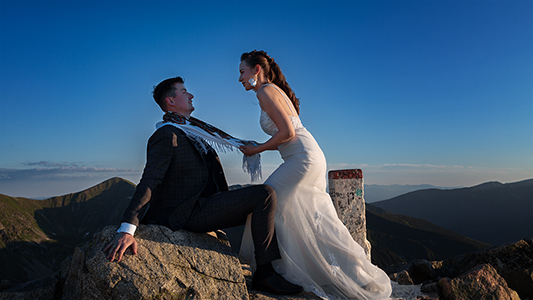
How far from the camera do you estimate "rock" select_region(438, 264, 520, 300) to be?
3504 mm

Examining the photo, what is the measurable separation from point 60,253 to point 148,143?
83.4 m

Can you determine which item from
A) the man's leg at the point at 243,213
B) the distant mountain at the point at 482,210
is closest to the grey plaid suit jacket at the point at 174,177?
the man's leg at the point at 243,213

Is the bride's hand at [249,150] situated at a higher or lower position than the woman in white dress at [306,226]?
higher

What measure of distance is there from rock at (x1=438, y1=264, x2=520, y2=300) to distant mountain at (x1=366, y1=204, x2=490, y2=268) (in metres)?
46.1

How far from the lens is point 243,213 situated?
2.65 metres


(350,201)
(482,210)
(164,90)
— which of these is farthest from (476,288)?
(482,210)

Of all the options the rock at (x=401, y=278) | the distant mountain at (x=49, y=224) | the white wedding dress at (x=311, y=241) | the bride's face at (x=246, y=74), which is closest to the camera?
the white wedding dress at (x=311, y=241)

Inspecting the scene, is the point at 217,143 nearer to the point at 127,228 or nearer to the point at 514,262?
the point at 127,228

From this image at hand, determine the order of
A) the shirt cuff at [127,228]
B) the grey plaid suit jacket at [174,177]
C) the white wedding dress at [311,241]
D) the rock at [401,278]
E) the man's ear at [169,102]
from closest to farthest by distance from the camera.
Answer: the shirt cuff at [127,228], the grey plaid suit jacket at [174,177], the white wedding dress at [311,241], the man's ear at [169,102], the rock at [401,278]

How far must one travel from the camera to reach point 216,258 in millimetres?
2580

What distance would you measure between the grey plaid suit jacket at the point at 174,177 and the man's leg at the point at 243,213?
118mm

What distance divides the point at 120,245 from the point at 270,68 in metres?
2.36

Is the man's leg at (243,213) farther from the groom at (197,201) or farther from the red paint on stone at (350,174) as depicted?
the red paint on stone at (350,174)

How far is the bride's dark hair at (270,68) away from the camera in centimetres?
331
